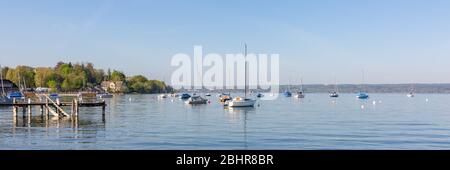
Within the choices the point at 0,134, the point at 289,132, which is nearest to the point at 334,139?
the point at 289,132

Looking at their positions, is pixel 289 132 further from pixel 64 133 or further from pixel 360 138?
pixel 64 133

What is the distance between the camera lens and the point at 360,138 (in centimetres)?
4100

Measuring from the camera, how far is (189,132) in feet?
149
